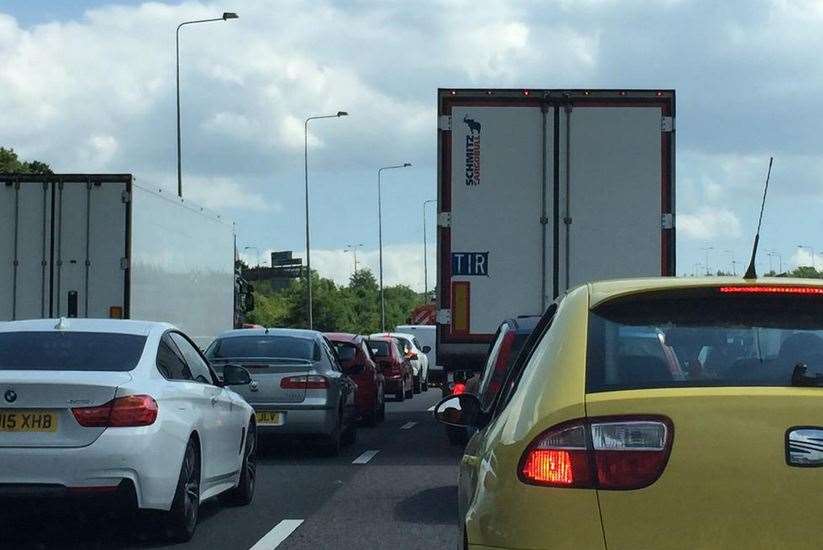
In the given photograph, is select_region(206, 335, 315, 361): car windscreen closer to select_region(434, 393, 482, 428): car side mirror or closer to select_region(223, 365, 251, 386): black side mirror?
select_region(223, 365, 251, 386): black side mirror

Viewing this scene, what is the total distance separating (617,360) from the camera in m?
4.57

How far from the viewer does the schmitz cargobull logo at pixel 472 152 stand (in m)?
17.5

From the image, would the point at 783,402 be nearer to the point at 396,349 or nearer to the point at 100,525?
the point at 100,525

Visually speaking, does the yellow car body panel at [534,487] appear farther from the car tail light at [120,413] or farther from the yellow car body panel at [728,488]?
the car tail light at [120,413]

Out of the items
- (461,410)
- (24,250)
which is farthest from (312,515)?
(24,250)

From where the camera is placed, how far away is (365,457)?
651 inches

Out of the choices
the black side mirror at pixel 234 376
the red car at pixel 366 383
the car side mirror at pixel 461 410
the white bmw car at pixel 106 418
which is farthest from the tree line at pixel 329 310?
the car side mirror at pixel 461 410

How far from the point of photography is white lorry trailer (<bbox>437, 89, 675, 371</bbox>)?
57.4ft

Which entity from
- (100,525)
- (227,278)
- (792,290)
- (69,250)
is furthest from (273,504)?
(227,278)

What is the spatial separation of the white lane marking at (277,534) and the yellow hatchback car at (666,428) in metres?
4.85

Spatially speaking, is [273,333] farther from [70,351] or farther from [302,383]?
[70,351]

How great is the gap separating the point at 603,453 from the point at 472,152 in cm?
1338

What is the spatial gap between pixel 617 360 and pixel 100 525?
6.74 meters

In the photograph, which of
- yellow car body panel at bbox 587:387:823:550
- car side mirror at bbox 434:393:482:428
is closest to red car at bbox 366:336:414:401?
car side mirror at bbox 434:393:482:428
